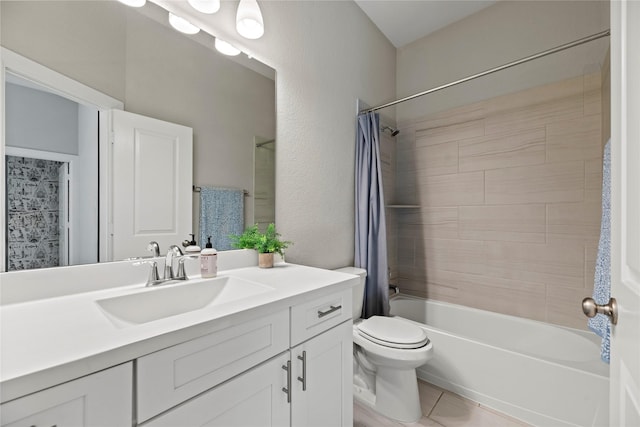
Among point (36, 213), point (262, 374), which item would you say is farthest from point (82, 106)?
point (262, 374)

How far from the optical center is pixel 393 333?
158 centimetres

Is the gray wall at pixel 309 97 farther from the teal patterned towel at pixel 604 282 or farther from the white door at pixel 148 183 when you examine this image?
the teal patterned towel at pixel 604 282

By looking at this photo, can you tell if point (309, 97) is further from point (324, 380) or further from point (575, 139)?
point (575, 139)

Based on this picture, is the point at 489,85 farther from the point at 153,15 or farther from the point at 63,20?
the point at 63,20

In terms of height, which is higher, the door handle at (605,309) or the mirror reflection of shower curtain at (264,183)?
the mirror reflection of shower curtain at (264,183)

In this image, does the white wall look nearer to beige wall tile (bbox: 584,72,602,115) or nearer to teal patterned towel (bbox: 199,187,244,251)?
beige wall tile (bbox: 584,72,602,115)

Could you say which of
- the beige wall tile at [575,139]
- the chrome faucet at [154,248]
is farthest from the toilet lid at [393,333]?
the beige wall tile at [575,139]

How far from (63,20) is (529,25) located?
107 inches

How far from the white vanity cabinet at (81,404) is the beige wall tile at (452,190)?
2384 millimetres

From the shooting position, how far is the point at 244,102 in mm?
1453

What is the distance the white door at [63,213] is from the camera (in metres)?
0.90

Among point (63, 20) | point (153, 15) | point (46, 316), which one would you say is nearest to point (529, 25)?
point (153, 15)

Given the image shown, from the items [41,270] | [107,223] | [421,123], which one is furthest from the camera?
[421,123]

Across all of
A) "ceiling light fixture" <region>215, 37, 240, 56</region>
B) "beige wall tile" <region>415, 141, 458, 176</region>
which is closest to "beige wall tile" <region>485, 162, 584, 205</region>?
"beige wall tile" <region>415, 141, 458, 176</region>
